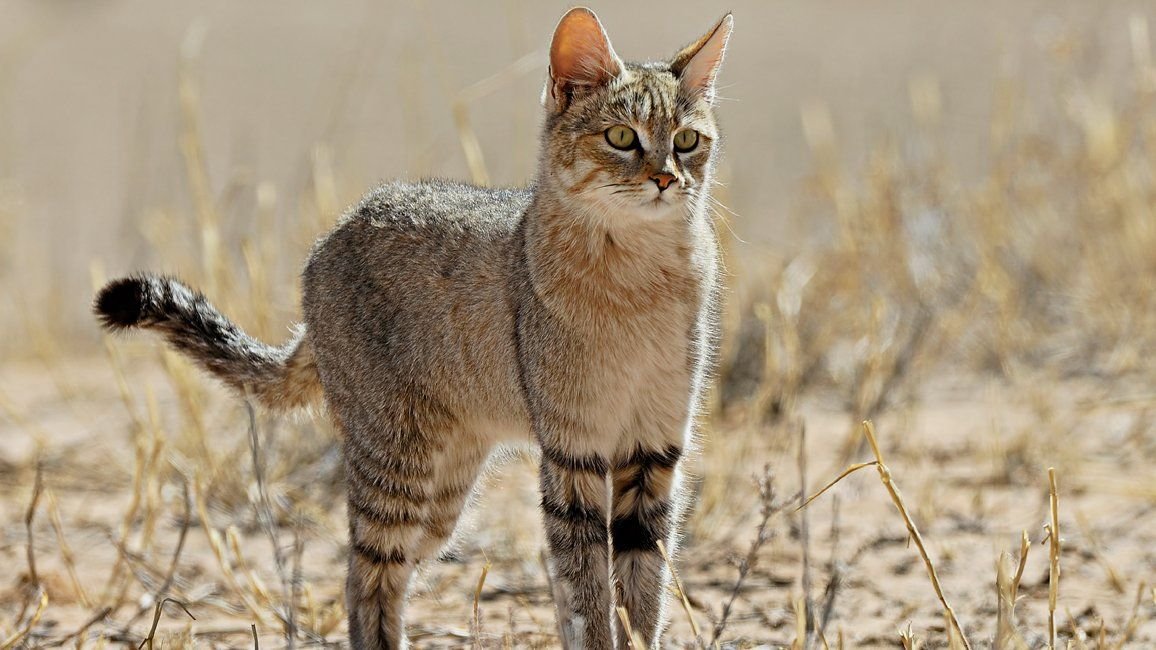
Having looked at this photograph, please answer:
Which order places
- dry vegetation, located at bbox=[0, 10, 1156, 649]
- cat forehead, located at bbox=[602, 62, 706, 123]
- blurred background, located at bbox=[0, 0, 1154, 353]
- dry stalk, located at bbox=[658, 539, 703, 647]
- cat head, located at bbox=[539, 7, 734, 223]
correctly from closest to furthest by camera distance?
dry stalk, located at bbox=[658, 539, 703, 647], cat head, located at bbox=[539, 7, 734, 223], cat forehead, located at bbox=[602, 62, 706, 123], dry vegetation, located at bbox=[0, 10, 1156, 649], blurred background, located at bbox=[0, 0, 1154, 353]

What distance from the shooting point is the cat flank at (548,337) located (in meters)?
3.46

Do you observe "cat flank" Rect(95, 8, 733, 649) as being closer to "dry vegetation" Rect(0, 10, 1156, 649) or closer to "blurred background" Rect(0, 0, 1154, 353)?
"dry vegetation" Rect(0, 10, 1156, 649)

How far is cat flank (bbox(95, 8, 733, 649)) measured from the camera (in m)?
3.46

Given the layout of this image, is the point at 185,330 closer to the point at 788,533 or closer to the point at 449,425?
the point at 449,425

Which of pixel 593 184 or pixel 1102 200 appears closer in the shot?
pixel 593 184

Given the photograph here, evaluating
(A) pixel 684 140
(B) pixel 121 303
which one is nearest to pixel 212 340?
(B) pixel 121 303

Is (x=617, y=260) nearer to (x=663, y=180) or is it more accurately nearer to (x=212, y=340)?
(x=663, y=180)

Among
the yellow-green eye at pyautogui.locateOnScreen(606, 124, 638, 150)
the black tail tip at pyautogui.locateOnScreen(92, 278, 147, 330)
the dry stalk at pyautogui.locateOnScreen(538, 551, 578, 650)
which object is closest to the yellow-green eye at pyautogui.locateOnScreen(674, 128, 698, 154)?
the yellow-green eye at pyautogui.locateOnScreen(606, 124, 638, 150)

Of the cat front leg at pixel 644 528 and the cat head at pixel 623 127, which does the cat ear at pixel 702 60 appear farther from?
the cat front leg at pixel 644 528

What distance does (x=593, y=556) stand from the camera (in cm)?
344

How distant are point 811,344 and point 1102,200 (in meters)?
1.92

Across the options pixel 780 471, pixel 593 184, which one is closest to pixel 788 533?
pixel 780 471

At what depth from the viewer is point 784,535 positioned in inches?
198

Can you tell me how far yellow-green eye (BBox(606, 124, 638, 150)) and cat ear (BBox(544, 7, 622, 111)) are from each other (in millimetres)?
210
